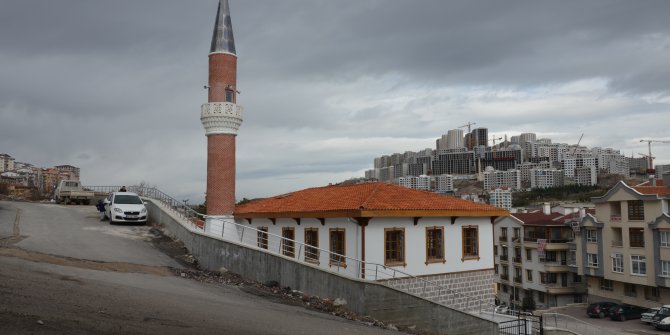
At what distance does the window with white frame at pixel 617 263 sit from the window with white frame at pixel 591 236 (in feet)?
8.67

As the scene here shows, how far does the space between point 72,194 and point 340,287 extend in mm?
29427

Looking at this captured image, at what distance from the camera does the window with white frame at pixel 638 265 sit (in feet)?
129

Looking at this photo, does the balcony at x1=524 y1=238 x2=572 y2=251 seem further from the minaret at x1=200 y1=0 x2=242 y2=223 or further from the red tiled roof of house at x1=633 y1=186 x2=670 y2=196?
the minaret at x1=200 y1=0 x2=242 y2=223

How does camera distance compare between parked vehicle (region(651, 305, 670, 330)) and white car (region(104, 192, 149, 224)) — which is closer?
white car (region(104, 192, 149, 224))

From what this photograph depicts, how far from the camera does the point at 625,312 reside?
1543 inches

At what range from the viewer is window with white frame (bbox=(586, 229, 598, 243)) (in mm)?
45219

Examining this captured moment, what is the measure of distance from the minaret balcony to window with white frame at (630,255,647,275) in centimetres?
3398

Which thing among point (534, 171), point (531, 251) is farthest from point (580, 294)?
point (534, 171)

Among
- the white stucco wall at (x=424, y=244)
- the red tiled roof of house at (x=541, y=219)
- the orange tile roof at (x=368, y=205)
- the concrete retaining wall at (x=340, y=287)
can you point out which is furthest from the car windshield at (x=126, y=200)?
the red tiled roof of house at (x=541, y=219)

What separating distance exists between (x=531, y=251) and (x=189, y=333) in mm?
51722

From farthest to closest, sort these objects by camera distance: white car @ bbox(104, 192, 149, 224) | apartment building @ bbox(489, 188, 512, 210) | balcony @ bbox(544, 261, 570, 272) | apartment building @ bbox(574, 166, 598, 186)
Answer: apartment building @ bbox(574, 166, 598, 186) → apartment building @ bbox(489, 188, 512, 210) → balcony @ bbox(544, 261, 570, 272) → white car @ bbox(104, 192, 149, 224)

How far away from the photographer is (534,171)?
150m

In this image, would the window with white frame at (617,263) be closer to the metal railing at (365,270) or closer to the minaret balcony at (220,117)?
the metal railing at (365,270)

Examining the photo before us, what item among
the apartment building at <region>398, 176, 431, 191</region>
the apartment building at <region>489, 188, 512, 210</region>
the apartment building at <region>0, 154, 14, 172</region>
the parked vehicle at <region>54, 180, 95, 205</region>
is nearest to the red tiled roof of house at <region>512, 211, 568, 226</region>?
the apartment building at <region>489, 188, 512, 210</region>
